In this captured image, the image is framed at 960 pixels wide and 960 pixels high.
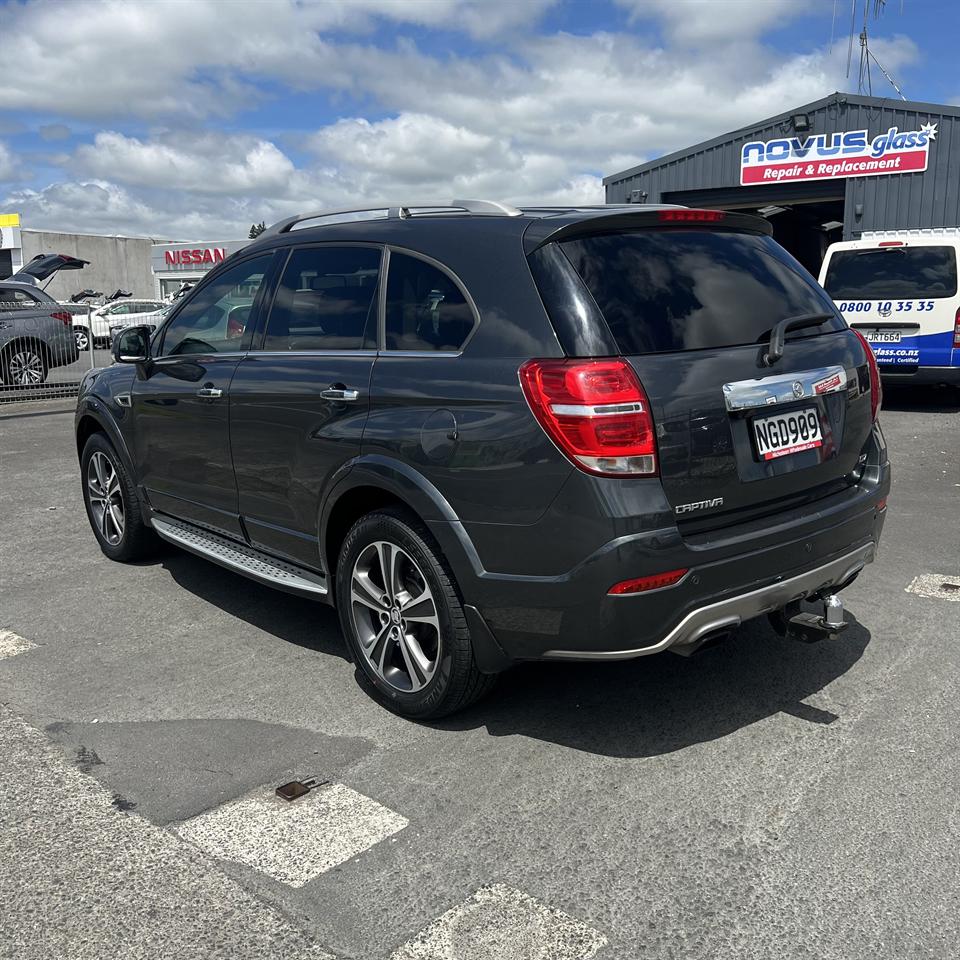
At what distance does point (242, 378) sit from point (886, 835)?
3099mm

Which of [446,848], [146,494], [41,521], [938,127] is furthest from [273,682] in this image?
[938,127]

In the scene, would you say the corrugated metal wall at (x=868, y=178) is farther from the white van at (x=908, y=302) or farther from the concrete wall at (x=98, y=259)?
the concrete wall at (x=98, y=259)

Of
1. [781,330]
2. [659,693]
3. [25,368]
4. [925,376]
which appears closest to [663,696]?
[659,693]

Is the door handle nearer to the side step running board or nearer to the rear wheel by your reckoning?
the side step running board

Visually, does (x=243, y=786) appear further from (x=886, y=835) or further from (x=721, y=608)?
(x=886, y=835)

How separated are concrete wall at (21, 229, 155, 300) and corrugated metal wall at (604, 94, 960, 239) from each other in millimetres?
36782

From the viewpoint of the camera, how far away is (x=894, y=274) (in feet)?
38.8

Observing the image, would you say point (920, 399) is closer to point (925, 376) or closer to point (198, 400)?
point (925, 376)

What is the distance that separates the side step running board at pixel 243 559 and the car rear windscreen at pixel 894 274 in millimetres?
9223

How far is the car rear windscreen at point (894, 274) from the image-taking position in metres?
11.5

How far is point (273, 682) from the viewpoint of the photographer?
411 centimetres

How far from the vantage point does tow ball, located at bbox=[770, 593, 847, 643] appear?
3627mm

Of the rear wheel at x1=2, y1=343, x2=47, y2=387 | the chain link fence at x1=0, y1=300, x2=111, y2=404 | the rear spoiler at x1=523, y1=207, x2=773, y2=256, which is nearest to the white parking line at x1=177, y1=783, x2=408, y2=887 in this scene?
the rear spoiler at x1=523, y1=207, x2=773, y2=256

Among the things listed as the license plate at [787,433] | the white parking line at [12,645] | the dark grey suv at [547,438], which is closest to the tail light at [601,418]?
the dark grey suv at [547,438]
